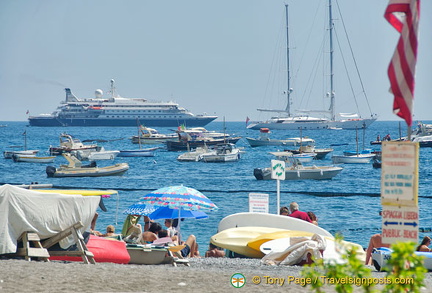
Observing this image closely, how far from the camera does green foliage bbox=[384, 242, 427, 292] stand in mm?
4680

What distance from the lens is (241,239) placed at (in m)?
13.2

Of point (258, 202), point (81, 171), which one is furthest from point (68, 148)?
point (258, 202)

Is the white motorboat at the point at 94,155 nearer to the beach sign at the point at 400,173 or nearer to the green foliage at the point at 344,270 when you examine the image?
the beach sign at the point at 400,173

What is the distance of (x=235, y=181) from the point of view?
50.0 m

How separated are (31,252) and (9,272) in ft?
4.73

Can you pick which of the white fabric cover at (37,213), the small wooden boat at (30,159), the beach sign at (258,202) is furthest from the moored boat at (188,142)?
the white fabric cover at (37,213)

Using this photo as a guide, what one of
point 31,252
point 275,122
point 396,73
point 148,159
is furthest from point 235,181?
point 275,122

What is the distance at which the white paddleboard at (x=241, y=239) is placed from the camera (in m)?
13.0

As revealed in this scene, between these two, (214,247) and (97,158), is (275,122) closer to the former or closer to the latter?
(97,158)

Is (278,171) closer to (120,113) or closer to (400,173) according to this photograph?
(400,173)

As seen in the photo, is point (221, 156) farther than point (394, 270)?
Yes

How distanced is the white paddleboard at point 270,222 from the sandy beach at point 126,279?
10.8ft

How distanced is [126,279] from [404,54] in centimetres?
448

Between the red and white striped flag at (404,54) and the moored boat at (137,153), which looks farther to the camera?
the moored boat at (137,153)
